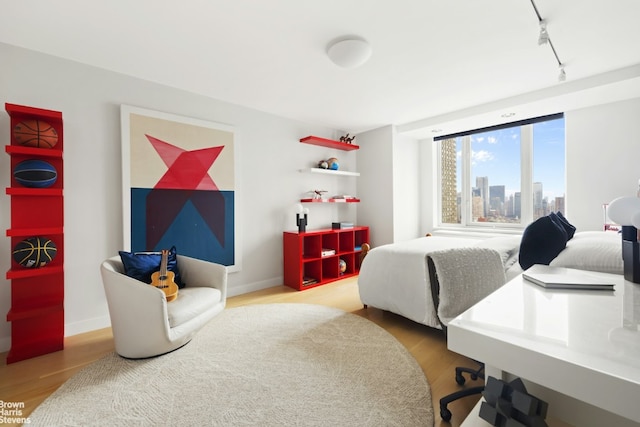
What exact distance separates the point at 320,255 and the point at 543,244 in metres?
2.60

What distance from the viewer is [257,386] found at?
1727 mm

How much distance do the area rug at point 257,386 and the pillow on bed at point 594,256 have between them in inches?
46.5

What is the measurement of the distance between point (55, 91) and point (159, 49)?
3.31ft

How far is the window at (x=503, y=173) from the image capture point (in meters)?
3.79

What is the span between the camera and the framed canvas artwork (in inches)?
109

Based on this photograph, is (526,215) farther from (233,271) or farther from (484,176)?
(233,271)

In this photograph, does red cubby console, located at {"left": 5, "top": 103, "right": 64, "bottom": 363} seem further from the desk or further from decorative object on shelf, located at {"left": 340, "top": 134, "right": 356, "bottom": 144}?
decorative object on shelf, located at {"left": 340, "top": 134, "right": 356, "bottom": 144}

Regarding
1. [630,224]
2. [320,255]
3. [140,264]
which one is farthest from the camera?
[320,255]

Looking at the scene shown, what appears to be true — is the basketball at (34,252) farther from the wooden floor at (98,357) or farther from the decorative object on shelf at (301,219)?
the decorative object on shelf at (301,219)

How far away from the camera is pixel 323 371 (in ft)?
6.12

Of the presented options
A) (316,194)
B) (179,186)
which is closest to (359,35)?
(179,186)

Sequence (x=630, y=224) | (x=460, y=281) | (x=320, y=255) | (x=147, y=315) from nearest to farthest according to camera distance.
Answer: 1. (x=630, y=224)
2. (x=460, y=281)
3. (x=147, y=315)
4. (x=320, y=255)

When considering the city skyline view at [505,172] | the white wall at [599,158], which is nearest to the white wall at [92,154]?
the city skyline view at [505,172]

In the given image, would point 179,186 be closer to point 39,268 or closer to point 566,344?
point 39,268
